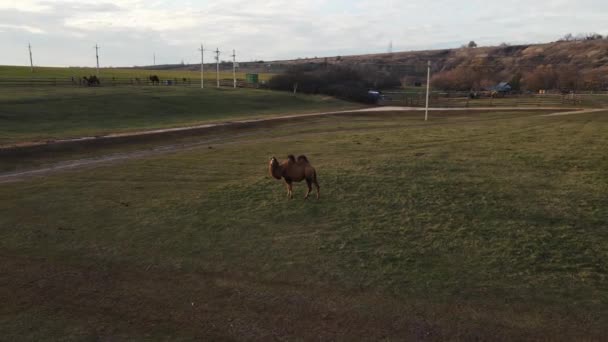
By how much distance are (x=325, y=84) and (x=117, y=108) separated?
157ft

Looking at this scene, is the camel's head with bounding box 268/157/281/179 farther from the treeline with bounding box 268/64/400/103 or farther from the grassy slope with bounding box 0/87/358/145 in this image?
the treeline with bounding box 268/64/400/103

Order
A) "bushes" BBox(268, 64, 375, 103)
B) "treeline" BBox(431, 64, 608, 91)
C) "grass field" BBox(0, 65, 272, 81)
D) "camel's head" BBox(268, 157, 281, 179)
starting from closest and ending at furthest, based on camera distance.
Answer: "camel's head" BBox(268, 157, 281, 179)
"bushes" BBox(268, 64, 375, 103)
"grass field" BBox(0, 65, 272, 81)
"treeline" BBox(431, 64, 608, 91)

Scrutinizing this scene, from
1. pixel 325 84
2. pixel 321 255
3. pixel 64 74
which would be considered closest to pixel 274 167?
pixel 321 255

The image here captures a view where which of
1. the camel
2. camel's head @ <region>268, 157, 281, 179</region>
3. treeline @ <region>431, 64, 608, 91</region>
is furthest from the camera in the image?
treeline @ <region>431, 64, 608, 91</region>

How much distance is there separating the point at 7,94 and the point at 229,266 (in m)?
46.5

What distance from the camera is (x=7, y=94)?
44812mm

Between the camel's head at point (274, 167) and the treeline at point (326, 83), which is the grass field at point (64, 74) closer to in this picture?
the treeline at point (326, 83)

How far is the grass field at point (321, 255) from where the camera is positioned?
23.6 feet

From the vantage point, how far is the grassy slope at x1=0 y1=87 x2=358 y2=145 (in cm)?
3228

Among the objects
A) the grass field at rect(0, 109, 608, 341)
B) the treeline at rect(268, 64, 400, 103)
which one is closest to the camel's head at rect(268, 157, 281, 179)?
the grass field at rect(0, 109, 608, 341)

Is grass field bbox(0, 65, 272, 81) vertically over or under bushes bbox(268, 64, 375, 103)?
over

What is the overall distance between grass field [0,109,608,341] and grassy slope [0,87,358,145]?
717 inches

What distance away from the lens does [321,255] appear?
955cm

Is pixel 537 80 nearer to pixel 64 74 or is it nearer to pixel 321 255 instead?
pixel 321 255
